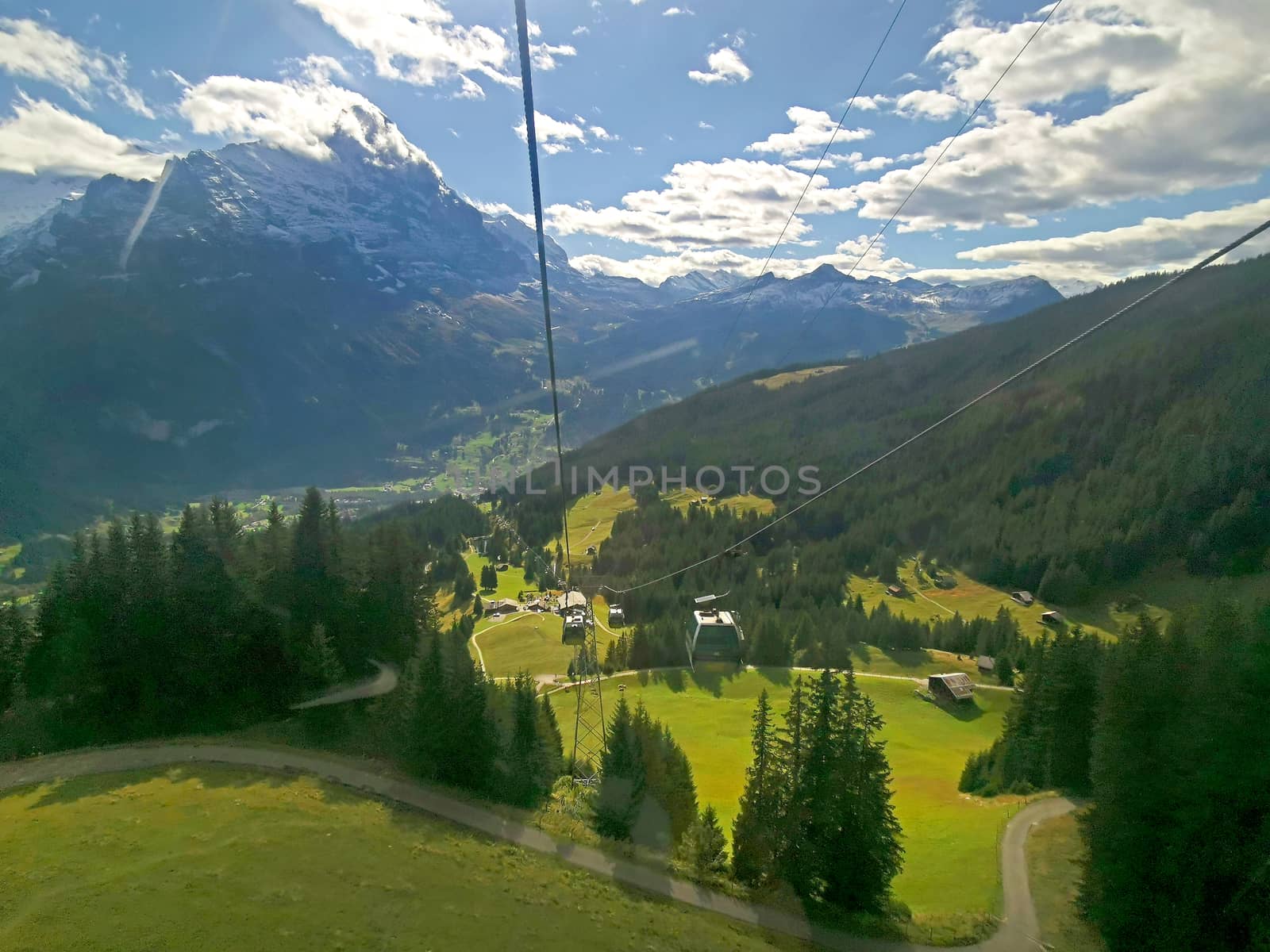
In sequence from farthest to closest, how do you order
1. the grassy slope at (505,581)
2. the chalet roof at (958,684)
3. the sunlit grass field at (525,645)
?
the grassy slope at (505,581), the sunlit grass field at (525,645), the chalet roof at (958,684)

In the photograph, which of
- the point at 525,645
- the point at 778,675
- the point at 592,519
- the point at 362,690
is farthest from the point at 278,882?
the point at 592,519

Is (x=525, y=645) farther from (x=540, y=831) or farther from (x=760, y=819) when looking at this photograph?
(x=760, y=819)

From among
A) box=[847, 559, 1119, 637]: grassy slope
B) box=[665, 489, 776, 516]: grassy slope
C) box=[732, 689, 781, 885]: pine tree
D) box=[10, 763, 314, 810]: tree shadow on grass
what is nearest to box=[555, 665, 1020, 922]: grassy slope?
box=[732, 689, 781, 885]: pine tree

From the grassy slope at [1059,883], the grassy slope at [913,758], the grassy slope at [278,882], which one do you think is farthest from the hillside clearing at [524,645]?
the grassy slope at [1059,883]

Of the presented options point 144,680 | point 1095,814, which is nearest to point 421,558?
point 144,680

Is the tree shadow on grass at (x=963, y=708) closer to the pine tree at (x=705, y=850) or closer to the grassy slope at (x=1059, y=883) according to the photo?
the grassy slope at (x=1059, y=883)

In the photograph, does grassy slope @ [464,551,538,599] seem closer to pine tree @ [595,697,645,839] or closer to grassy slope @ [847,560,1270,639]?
grassy slope @ [847,560,1270,639]
